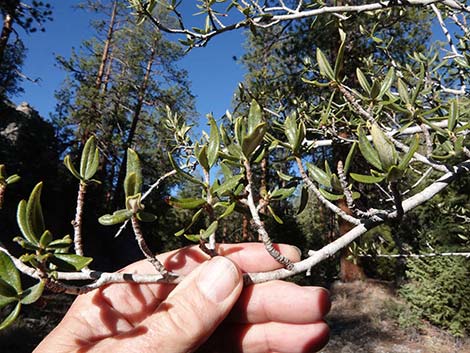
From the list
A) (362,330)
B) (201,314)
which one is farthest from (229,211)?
(362,330)

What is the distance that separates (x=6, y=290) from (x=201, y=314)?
0.66 metres

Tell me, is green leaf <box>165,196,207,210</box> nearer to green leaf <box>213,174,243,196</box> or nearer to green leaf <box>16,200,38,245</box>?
green leaf <box>213,174,243,196</box>

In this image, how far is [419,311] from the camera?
7.48 m

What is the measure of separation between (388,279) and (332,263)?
2.49 m

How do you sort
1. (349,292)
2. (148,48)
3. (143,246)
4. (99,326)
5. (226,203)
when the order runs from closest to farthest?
(143,246), (226,203), (99,326), (349,292), (148,48)

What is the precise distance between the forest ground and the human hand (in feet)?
14.2

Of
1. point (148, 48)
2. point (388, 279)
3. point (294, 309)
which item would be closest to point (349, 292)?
point (388, 279)

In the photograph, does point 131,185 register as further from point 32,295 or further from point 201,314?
point 201,314

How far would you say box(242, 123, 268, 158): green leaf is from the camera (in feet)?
2.25

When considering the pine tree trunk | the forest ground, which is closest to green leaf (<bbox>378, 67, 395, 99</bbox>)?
the forest ground

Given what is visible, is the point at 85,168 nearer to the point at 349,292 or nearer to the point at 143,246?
the point at 143,246

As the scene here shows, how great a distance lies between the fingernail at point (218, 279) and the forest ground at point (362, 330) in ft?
16.0

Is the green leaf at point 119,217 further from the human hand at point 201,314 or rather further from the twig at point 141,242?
the human hand at point 201,314

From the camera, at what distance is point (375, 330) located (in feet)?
23.3
